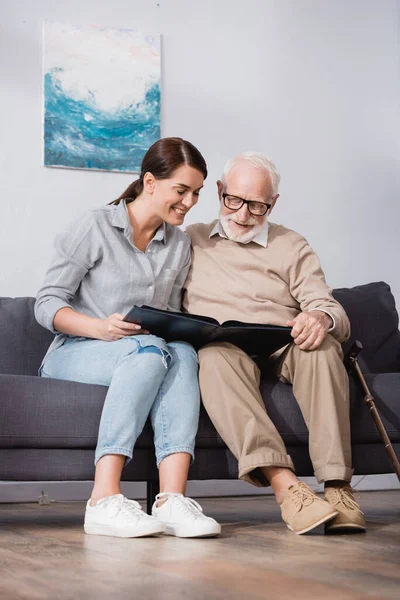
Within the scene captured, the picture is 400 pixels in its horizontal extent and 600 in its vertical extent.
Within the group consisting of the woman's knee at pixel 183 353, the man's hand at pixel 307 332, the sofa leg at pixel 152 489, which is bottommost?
the sofa leg at pixel 152 489

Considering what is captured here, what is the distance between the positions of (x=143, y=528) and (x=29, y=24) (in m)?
2.30

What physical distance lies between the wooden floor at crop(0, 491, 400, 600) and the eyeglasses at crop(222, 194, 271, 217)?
92 cm

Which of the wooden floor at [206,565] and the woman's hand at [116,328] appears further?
Result: the woman's hand at [116,328]

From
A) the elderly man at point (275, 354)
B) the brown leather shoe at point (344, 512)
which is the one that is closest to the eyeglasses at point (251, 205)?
the elderly man at point (275, 354)

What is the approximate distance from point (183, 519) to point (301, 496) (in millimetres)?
289

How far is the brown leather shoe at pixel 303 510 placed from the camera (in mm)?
1942

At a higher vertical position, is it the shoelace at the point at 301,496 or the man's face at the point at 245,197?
the man's face at the point at 245,197

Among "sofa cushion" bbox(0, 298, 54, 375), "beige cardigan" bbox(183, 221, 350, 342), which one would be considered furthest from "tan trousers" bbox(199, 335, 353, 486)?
"sofa cushion" bbox(0, 298, 54, 375)

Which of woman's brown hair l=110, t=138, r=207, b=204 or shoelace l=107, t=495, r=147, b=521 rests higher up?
Answer: woman's brown hair l=110, t=138, r=207, b=204

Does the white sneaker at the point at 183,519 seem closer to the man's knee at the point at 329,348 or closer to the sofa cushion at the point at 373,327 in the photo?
the man's knee at the point at 329,348

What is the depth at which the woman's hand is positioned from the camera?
85.7 inches

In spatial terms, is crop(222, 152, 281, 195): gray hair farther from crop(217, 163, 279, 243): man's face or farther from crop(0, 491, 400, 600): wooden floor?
crop(0, 491, 400, 600): wooden floor

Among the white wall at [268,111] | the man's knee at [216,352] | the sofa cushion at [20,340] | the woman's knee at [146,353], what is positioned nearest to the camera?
the woman's knee at [146,353]

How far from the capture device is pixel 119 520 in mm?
1931
